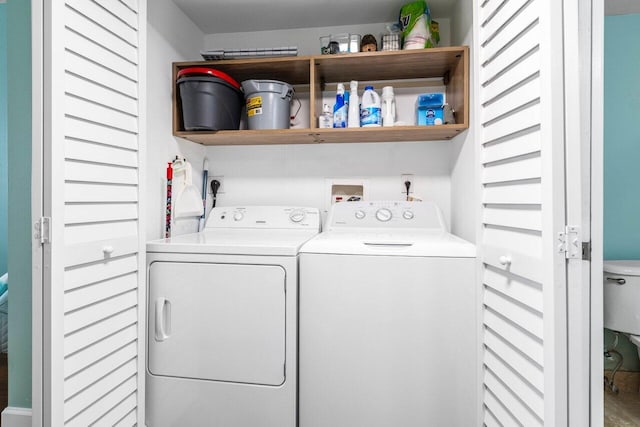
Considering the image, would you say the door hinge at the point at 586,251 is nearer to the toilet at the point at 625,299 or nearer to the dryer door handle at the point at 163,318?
the toilet at the point at 625,299

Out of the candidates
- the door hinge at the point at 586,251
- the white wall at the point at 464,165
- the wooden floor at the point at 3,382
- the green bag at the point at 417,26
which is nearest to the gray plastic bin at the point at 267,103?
the green bag at the point at 417,26

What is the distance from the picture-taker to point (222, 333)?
156cm

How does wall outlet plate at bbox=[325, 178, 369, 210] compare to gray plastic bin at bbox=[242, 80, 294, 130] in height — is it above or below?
below

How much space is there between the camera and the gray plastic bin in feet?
6.55

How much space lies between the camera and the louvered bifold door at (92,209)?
44.6 inches

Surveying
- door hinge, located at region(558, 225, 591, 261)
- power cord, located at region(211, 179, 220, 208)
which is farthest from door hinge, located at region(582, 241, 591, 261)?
power cord, located at region(211, 179, 220, 208)

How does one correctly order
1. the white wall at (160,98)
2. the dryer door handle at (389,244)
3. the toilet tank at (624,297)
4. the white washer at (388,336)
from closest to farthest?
the toilet tank at (624,297), the white washer at (388,336), the dryer door handle at (389,244), the white wall at (160,98)

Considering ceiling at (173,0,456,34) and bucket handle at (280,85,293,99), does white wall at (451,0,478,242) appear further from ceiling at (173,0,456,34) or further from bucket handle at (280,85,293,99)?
bucket handle at (280,85,293,99)

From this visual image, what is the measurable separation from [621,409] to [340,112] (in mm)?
1830

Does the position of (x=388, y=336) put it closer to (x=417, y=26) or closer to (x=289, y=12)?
(x=417, y=26)

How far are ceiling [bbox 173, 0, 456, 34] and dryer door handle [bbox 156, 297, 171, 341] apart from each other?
168cm

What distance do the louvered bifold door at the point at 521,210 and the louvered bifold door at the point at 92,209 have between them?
4.69 feet

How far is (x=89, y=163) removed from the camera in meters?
1.29

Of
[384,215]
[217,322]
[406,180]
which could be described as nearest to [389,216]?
[384,215]
